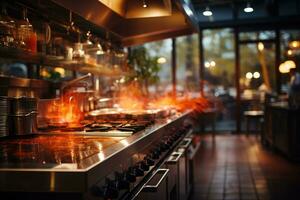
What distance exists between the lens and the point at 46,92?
3.73m

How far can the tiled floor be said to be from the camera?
4871 mm

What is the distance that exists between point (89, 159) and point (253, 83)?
10.6 metres

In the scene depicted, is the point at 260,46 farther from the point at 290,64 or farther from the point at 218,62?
the point at 218,62

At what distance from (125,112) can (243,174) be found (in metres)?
2.78

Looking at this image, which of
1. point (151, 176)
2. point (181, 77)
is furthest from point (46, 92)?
point (181, 77)

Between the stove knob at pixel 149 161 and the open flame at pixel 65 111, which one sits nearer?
the stove knob at pixel 149 161

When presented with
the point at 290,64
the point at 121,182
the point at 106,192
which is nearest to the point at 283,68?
the point at 290,64

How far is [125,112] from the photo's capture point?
380cm

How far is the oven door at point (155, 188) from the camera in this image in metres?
2.18

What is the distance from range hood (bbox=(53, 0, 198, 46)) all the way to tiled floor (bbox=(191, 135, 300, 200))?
196 centimetres

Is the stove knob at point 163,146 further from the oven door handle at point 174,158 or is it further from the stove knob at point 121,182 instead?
the stove knob at point 121,182

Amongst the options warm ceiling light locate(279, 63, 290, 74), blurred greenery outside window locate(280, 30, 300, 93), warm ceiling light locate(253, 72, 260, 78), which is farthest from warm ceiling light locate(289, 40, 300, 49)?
warm ceiling light locate(253, 72, 260, 78)

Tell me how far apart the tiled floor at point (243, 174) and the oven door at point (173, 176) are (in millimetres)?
1557

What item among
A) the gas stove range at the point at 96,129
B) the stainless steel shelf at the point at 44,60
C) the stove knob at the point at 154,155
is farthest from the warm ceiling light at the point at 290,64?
the stove knob at the point at 154,155
